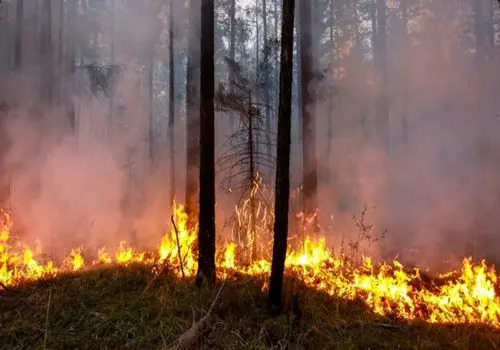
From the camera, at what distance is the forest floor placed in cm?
560

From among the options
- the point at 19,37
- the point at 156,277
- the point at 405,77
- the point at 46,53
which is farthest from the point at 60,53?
the point at 156,277

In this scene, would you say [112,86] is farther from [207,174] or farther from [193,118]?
[207,174]

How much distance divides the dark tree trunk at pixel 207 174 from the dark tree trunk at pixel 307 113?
608cm

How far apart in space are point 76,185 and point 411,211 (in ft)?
44.9

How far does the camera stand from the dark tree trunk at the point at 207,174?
23.7 ft

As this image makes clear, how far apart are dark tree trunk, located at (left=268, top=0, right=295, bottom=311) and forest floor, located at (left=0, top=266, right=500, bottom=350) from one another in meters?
0.43

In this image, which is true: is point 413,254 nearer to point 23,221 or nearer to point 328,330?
point 328,330

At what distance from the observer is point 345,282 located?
7.95m

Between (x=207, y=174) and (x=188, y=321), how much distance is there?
2.52 meters

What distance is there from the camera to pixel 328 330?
5984mm

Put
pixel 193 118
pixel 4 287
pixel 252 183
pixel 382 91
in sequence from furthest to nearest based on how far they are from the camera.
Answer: pixel 382 91
pixel 193 118
pixel 252 183
pixel 4 287

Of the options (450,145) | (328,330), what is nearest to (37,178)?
(328,330)

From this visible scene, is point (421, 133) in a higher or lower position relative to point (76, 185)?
higher

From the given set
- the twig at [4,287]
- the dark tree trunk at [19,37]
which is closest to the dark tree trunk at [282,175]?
the twig at [4,287]
